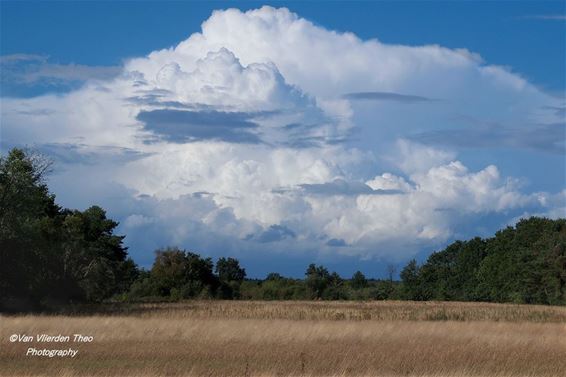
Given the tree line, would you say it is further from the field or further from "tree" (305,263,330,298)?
the field

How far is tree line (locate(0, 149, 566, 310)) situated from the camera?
58125 mm

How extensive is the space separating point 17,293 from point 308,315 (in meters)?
21.5

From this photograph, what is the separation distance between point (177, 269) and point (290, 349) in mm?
74517

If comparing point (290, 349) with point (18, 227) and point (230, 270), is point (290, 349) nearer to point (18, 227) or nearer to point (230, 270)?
point (18, 227)

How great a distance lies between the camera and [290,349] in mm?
29500

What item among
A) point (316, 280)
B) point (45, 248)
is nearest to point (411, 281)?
point (316, 280)

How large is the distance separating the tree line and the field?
21150 millimetres

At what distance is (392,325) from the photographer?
134 ft

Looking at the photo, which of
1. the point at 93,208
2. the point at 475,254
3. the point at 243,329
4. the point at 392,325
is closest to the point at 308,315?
the point at 392,325

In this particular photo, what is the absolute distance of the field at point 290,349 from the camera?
23.0m

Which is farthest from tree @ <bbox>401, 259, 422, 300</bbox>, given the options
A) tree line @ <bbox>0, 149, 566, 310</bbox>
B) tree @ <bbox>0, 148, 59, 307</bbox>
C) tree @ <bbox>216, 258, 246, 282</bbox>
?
tree @ <bbox>0, 148, 59, 307</bbox>

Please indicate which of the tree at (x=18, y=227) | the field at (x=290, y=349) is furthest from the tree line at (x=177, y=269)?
the field at (x=290, y=349)

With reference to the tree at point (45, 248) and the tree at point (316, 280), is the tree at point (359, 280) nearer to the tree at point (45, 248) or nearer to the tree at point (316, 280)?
the tree at point (316, 280)

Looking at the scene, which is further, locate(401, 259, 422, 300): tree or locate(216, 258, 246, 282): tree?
locate(216, 258, 246, 282): tree
